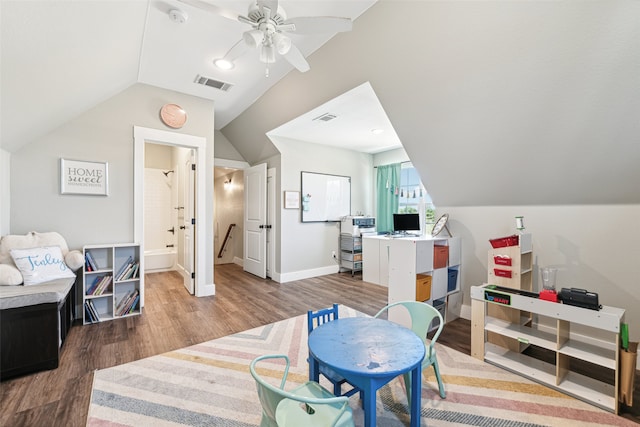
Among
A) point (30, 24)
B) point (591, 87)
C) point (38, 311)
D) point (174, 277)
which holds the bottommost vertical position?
point (174, 277)

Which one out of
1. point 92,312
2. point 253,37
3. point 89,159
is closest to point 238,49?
point 253,37

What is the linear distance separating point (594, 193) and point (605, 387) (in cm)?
151

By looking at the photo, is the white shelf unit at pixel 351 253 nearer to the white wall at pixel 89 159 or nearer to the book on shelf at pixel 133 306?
the book on shelf at pixel 133 306

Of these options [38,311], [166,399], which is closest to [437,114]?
[166,399]

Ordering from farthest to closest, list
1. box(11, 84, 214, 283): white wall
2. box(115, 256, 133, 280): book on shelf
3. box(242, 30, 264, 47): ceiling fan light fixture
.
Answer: box(115, 256, 133, 280): book on shelf < box(11, 84, 214, 283): white wall < box(242, 30, 264, 47): ceiling fan light fixture

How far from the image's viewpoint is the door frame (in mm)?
Result: 3418

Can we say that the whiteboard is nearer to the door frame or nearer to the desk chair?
the door frame

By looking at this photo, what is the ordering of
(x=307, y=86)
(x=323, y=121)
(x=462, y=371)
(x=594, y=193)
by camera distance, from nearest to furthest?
(x=462, y=371) < (x=594, y=193) < (x=307, y=86) < (x=323, y=121)

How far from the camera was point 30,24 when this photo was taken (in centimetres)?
155

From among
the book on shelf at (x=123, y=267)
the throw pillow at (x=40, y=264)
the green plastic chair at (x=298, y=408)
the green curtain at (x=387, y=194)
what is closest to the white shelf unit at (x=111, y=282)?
the book on shelf at (x=123, y=267)

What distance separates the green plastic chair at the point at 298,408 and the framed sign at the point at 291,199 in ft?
11.9

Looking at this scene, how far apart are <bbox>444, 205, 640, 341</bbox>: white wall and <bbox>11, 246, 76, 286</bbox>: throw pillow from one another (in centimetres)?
444

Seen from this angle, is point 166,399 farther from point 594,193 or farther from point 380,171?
point 380,171

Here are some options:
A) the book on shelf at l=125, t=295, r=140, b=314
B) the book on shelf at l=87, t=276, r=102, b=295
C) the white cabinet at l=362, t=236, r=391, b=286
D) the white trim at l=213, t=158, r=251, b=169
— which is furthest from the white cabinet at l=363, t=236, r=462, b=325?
the white trim at l=213, t=158, r=251, b=169
